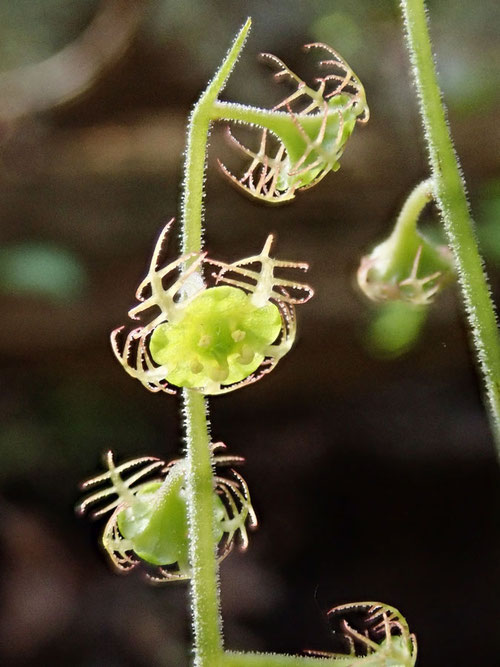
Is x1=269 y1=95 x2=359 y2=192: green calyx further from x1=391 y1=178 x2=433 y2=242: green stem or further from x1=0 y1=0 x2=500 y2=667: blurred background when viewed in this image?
x1=0 y1=0 x2=500 y2=667: blurred background

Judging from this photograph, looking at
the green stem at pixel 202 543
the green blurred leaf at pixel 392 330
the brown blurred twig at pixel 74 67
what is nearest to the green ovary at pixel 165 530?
the green stem at pixel 202 543

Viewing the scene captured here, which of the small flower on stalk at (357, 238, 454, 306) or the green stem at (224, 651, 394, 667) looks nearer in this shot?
the green stem at (224, 651, 394, 667)

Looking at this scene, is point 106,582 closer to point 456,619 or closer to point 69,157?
point 456,619

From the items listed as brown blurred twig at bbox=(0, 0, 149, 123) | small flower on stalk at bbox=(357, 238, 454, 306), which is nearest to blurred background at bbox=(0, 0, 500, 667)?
brown blurred twig at bbox=(0, 0, 149, 123)

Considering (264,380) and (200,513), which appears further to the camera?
(264,380)

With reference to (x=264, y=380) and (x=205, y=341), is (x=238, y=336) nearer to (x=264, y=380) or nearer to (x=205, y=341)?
(x=205, y=341)

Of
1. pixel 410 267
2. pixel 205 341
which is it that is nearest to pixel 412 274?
pixel 410 267

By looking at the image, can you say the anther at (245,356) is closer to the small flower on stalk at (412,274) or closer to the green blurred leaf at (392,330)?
the small flower on stalk at (412,274)
